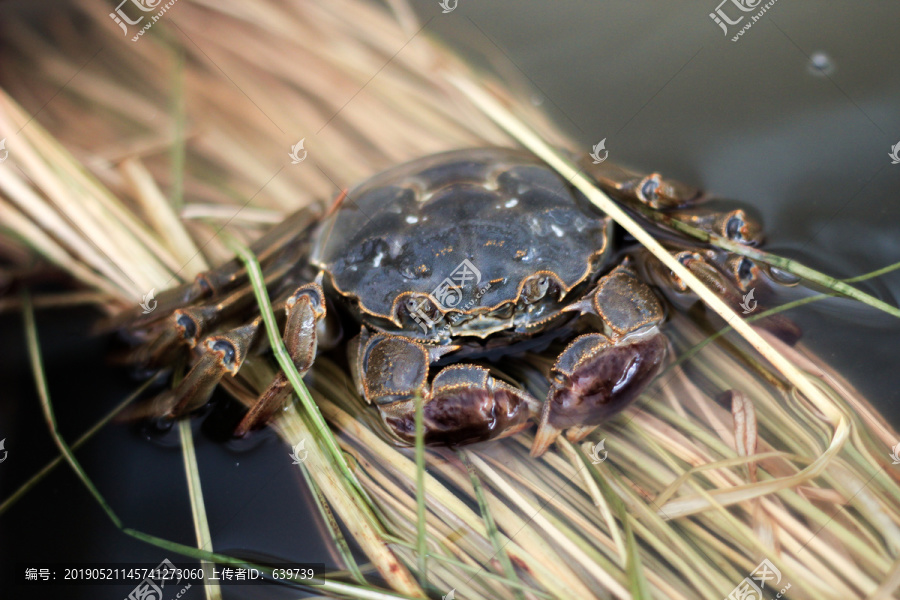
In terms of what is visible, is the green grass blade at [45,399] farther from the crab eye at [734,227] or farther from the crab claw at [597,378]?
the crab eye at [734,227]

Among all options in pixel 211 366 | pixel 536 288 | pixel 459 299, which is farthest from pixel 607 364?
pixel 211 366

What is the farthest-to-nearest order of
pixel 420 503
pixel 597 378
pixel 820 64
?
1. pixel 820 64
2. pixel 597 378
3. pixel 420 503

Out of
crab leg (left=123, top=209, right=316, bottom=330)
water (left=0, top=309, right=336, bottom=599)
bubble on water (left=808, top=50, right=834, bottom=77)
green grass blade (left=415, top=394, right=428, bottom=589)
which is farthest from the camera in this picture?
bubble on water (left=808, top=50, right=834, bottom=77)

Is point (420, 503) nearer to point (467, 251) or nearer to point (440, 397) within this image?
point (440, 397)

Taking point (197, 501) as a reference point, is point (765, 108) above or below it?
above

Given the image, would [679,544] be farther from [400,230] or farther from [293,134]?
[293,134]

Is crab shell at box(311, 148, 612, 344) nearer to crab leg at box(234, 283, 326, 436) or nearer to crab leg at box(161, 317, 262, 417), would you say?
crab leg at box(234, 283, 326, 436)

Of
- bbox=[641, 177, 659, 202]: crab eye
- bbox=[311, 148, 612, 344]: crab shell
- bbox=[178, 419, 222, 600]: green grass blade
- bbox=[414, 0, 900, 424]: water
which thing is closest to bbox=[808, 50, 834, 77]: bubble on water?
bbox=[414, 0, 900, 424]: water
